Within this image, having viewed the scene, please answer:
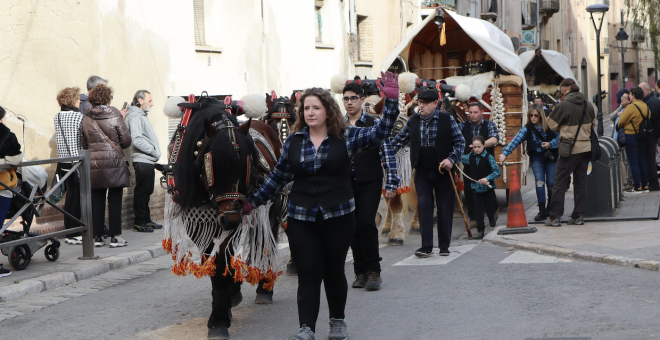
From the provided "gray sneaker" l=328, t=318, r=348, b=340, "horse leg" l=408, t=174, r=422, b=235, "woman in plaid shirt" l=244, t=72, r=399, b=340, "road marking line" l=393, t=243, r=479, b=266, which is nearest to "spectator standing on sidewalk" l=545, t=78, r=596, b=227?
"horse leg" l=408, t=174, r=422, b=235

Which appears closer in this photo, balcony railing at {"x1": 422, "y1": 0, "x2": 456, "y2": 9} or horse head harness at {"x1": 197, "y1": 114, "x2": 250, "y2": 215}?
horse head harness at {"x1": 197, "y1": 114, "x2": 250, "y2": 215}

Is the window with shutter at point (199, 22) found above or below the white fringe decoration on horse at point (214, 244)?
above

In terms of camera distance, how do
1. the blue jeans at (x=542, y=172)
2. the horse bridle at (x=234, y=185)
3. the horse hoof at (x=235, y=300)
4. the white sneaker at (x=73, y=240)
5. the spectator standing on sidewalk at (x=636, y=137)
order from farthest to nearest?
the spectator standing on sidewalk at (x=636, y=137)
the blue jeans at (x=542, y=172)
the white sneaker at (x=73, y=240)
the horse hoof at (x=235, y=300)
the horse bridle at (x=234, y=185)

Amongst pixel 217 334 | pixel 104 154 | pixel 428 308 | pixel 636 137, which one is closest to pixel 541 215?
pixel 636 137

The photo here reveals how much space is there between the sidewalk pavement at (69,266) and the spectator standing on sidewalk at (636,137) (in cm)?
862

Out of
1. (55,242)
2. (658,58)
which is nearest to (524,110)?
(55,242)

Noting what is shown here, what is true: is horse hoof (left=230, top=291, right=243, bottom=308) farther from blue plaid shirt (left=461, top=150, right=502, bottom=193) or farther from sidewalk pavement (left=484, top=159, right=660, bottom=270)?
blue plaid shirt (left=461, top=150, right=502, bottom=193)

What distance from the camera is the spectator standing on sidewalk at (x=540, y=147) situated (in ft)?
34.9

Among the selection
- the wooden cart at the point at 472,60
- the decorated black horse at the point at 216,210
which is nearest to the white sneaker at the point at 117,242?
the decorated black horse at the point at 216,210

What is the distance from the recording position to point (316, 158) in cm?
505

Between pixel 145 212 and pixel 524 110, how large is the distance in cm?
628

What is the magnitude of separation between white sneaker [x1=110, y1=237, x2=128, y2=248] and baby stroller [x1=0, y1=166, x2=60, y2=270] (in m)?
1.07

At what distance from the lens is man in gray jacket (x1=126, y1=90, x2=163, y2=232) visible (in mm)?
10547

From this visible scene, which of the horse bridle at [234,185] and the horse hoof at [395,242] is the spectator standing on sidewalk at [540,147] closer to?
the horse hoof at [395,242]
